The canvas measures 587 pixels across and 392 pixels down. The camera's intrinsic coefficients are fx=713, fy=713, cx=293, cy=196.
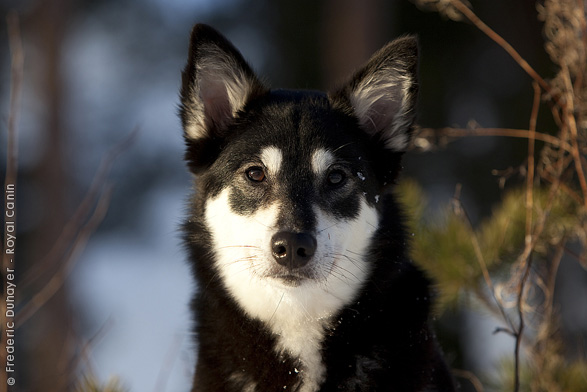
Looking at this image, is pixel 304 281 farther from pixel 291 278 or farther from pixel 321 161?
pixel 321 161

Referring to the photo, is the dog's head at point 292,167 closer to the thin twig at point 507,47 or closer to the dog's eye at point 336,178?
the dog's eye at point 336,178

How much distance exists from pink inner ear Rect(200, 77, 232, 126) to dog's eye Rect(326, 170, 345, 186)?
688 millimetres

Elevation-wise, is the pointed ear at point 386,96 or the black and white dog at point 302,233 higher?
the pointed ear at point 386,96

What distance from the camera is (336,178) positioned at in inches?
136

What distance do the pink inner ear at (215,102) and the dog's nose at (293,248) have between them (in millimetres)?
919

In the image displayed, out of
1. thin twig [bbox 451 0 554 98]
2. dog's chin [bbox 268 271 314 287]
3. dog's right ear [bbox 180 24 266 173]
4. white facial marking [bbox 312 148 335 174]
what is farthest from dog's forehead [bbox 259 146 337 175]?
thin twig [bbox 451 0 554 98]

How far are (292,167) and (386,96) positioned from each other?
0.70m

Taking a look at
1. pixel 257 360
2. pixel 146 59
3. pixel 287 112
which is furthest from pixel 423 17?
pixel 257 360

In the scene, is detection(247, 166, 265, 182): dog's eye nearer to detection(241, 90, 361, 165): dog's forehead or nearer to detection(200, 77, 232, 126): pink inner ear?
detection(241, 90, 361, 165): dog's forehead

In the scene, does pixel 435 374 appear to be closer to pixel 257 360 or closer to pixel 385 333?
pixel 385 333

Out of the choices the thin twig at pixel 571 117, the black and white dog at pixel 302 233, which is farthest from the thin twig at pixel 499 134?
the black and white dog at pixel 302 233

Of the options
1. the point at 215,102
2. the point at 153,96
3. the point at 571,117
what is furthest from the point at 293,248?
the point at 153,96

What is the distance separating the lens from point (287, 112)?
3.56 metres

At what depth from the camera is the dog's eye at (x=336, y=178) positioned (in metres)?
3.45
